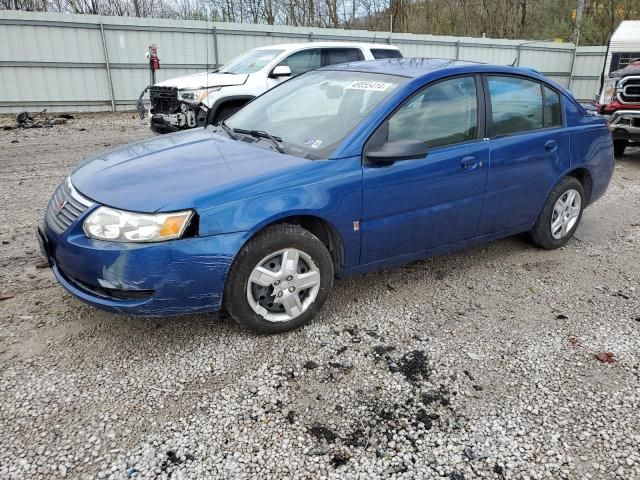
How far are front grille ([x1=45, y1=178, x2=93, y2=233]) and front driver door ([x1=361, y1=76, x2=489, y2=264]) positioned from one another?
1647 mm

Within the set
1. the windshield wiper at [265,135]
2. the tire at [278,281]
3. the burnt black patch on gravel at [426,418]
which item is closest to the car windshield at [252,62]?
the windshield wiper at [265,135]

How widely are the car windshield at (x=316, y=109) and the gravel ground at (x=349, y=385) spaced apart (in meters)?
1.12

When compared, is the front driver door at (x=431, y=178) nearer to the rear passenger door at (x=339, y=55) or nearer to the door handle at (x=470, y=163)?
the door handle at (x=470, y=163)

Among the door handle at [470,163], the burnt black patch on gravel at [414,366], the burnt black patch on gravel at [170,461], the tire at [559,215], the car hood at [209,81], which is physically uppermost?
the car hood at [209,81]

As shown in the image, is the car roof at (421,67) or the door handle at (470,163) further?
the car roof at (421,67)

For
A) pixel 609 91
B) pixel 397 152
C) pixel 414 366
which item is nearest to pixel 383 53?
pixel 609 91

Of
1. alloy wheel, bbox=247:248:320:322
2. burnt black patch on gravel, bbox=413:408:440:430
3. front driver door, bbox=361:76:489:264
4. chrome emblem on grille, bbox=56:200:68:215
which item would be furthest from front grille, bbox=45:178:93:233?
burnt black patch on gravel, bbox=413:408:440:430

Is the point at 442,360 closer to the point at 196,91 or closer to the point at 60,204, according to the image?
the point at 60,204

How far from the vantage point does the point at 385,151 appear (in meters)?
3.21

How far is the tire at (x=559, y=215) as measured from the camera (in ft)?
14.8

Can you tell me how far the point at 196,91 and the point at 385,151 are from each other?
6015 mm

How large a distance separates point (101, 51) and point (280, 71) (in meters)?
7.85

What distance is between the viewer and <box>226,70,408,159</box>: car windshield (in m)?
3.38

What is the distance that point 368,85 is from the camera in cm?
369
